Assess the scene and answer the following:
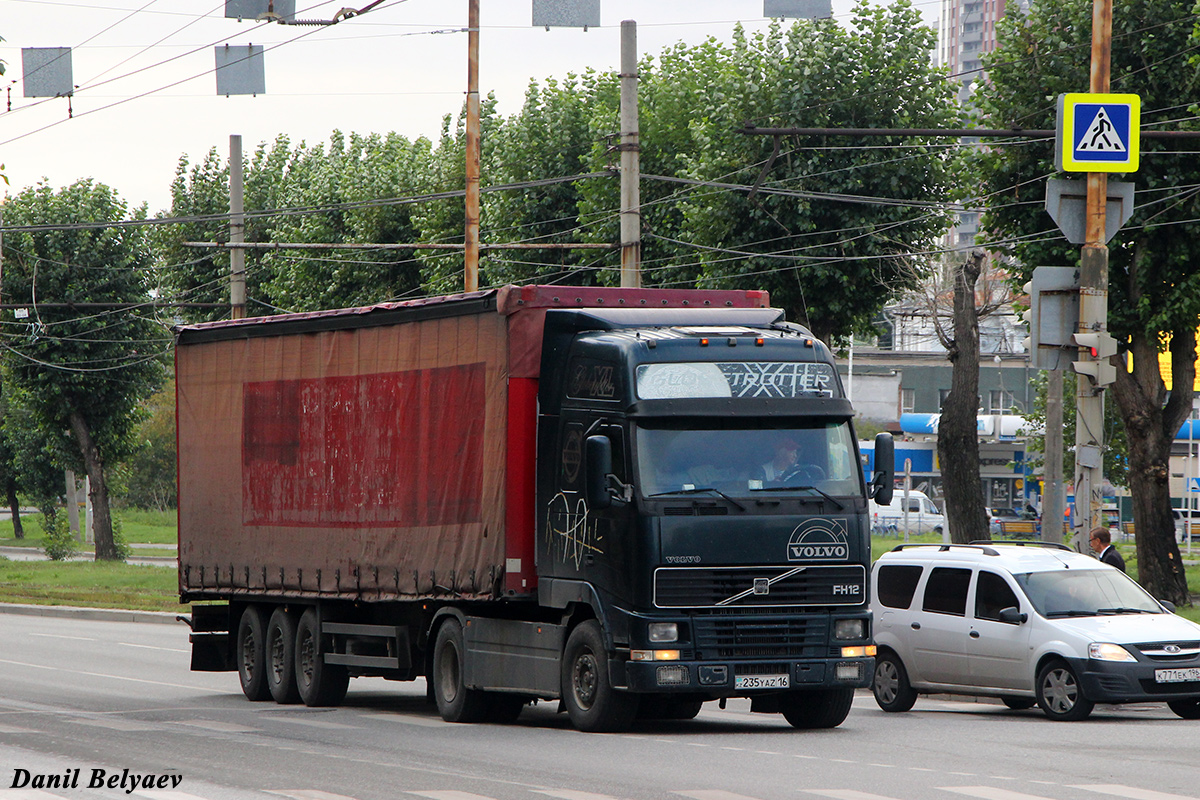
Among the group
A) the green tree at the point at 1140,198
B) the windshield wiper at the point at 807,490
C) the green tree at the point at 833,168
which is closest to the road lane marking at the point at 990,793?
the windshield wiper at the point at 807,490

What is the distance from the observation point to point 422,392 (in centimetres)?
1542

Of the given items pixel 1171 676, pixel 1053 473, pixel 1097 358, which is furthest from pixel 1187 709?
pixel 1053 473

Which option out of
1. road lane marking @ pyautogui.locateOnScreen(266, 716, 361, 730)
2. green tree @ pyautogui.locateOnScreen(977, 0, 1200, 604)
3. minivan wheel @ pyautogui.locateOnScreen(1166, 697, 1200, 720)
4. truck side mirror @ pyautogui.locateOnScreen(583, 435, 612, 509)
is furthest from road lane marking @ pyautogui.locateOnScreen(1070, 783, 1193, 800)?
green tree @ pyautogui.locateOnScreen(977, 0, 1200, 604)

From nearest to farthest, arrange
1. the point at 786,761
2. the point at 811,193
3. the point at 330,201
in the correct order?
the point at 786,761 → the point at 811,193 → the point at 330,201

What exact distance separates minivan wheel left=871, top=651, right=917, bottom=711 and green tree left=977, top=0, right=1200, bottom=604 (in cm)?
1043

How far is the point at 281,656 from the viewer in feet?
58.1

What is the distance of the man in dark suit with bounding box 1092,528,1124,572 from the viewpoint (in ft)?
63.0

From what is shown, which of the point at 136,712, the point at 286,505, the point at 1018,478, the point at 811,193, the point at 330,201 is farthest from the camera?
the point at 1018,478

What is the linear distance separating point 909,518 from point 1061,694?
179 feet

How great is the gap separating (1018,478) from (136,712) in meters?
73.3

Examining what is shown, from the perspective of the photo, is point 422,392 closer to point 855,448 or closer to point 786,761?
point 855,448

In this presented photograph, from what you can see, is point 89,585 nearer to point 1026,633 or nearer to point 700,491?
point 1026,633

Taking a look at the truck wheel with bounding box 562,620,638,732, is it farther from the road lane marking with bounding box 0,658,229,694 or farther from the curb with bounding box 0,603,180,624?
the curb with bounding box 0,603,180,624

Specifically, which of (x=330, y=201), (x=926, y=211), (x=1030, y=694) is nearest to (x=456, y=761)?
(x=1030, y=694)
